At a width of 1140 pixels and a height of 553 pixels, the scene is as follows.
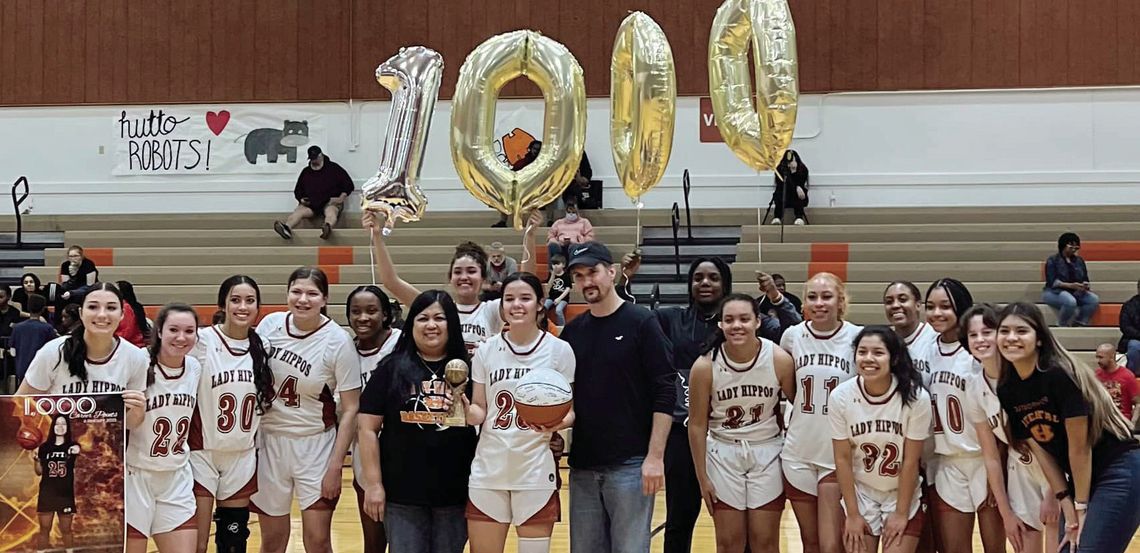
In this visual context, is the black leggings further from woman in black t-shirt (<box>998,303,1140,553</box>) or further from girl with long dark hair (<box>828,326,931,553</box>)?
woman in black t-shirt (<box>998,303,1140,553</box>)

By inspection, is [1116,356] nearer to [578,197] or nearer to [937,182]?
[937,182]

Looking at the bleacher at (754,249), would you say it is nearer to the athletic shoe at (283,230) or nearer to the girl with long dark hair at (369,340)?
the athletic shoe at (283,230)

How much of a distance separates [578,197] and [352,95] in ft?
11.1

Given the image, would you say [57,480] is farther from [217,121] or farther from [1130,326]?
[217,121]


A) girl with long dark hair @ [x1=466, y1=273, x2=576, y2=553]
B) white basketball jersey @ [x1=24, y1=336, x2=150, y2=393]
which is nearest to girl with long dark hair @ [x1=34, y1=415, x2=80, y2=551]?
white basketball jersey @ [x1=24, y1=336, x2=150, y2=393]

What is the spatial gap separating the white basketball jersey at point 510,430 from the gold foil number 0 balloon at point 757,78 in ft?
4.23

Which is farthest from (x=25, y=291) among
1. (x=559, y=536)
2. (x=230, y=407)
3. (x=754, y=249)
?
(x=230, y=407)

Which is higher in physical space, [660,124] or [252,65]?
[252,65]

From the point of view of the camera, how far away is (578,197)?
12.9 meters

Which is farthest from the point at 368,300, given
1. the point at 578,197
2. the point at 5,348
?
the point at 578,197

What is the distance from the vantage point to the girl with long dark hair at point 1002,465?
4.59 m

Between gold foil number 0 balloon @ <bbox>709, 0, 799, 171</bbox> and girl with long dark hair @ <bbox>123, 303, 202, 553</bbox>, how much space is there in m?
2.42

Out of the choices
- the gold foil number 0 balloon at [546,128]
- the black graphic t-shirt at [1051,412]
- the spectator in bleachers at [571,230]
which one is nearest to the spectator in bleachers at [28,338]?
the spectator in bleachers at [571,230]

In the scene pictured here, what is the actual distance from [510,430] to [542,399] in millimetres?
212
